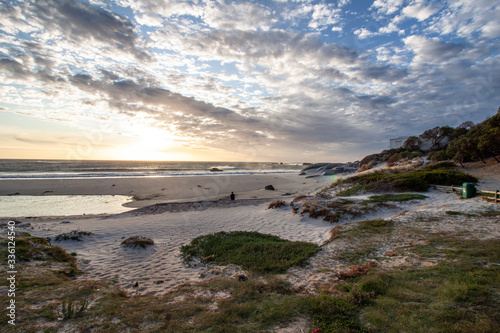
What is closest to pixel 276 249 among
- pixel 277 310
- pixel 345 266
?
pixel 345 266

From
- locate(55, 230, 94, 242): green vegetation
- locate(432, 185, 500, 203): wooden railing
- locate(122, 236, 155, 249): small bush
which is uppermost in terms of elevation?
locate(432, 185, 500, 203): wooden railing

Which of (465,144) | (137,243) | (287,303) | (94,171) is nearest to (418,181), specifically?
(465,144)

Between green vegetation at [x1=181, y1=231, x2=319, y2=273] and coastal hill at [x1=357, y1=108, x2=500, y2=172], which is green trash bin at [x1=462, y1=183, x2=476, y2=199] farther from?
green vegetation at [x1=181, y1=231, x2=319, y2=273]

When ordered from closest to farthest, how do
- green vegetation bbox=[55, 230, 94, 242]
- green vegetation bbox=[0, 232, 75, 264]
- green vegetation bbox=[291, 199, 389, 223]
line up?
green vegetation bbox=[0, 232, 75, 264] → green vegetation bbox=[55, 230, 94, 242] → green vegetation bbox=[291, 199, 389, 223]

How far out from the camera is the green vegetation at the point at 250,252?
7.05 m

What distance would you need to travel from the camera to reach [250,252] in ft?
26.3

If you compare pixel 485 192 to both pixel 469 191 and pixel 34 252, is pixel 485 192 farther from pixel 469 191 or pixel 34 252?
pixel 34 252

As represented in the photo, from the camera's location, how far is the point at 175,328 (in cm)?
380

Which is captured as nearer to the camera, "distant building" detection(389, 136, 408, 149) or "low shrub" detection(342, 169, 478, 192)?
"low shrub" detection(342, 169, 478, 192)

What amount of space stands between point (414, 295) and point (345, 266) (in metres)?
2.18

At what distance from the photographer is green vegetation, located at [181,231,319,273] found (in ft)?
23.1

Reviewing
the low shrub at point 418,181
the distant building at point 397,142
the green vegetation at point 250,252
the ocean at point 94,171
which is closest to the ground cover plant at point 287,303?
the green vegetation at point 250,252

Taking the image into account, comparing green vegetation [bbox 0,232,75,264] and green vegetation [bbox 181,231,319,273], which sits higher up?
green vegetation [bbox 0,232,75,264]

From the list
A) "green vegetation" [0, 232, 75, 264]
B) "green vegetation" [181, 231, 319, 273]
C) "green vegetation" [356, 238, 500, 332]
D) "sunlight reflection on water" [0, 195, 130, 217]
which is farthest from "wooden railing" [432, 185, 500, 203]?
"sunlight reflection on water" [0, 195, 130, 217]
